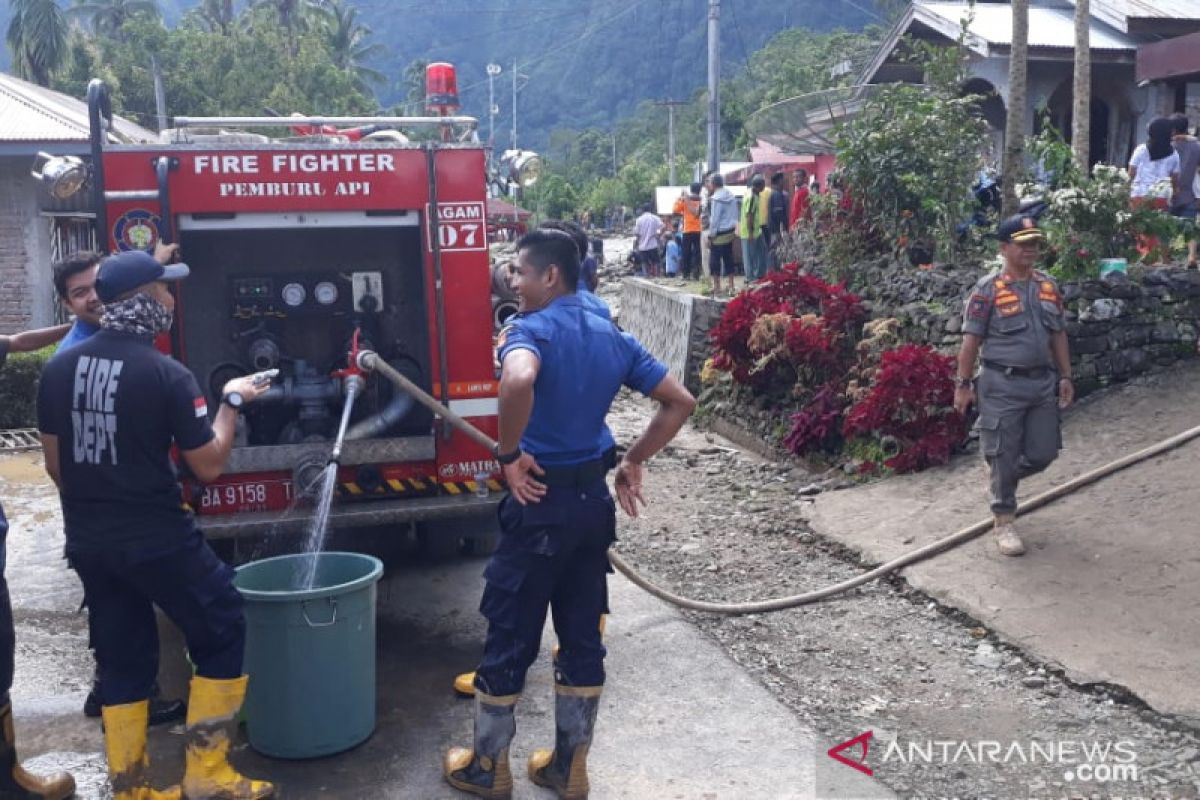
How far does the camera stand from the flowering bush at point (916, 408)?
7910mm

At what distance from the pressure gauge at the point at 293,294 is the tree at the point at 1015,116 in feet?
20.6

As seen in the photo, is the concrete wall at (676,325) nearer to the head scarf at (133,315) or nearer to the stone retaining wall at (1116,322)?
the stone retaining wall at (1116,322)

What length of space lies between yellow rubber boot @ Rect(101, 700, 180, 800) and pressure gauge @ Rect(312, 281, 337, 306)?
2778mm

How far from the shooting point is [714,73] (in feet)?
69.5

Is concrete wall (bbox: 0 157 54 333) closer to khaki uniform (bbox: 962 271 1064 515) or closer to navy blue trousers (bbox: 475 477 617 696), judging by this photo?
khaki uniform (bbox: 962 271 1064 515)

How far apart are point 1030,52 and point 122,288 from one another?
14.1 m

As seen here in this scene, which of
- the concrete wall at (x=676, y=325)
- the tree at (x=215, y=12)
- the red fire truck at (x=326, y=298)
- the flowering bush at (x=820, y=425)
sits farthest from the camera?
the tree at (x=215, y=12)

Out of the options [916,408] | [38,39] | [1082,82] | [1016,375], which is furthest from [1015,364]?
[38,39]

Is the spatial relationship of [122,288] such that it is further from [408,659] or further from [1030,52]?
[1030,52]

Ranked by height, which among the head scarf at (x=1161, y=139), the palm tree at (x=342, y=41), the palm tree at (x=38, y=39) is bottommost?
the head scarf at (x=1161, y=139)

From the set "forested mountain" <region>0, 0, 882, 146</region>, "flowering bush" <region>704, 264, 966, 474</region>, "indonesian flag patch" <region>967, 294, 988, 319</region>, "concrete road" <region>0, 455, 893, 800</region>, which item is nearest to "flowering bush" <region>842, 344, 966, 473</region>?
"flowering bush" <region>704, 264, 966, 474</region>

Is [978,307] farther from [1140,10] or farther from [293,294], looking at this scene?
[1140,10]

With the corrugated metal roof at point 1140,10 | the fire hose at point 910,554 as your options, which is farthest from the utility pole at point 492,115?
the corrugated metal roof at point 1140,10

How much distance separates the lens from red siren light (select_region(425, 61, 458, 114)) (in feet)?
24.5
